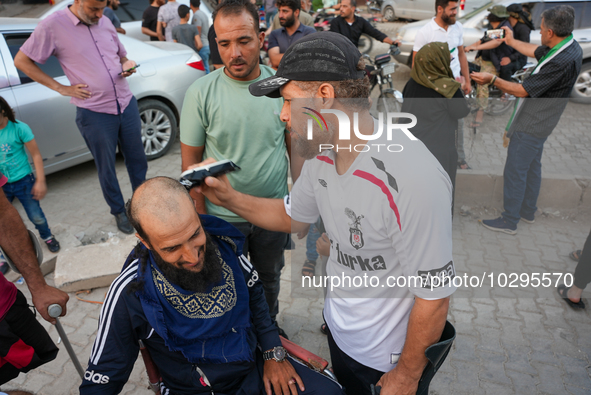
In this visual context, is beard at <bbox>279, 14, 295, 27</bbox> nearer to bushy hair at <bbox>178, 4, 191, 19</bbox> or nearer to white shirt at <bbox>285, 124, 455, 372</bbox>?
bushy hair at <bbox>178, 4, 191, 19</bbox>

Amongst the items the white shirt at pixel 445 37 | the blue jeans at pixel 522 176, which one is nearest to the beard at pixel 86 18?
the white shirt at pixel 445 37

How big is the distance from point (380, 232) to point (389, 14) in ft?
56.1

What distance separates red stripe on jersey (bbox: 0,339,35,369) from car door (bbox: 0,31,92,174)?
317 cm


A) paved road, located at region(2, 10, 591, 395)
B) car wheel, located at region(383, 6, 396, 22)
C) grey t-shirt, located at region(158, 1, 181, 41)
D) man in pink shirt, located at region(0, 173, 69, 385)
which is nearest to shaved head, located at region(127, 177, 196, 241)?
man in pink shirt, located at region(0, 173, 69, 385)

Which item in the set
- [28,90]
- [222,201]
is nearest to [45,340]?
[222,201]

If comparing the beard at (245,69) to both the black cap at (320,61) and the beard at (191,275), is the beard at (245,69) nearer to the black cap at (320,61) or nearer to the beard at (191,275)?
the black cap at (320,61)

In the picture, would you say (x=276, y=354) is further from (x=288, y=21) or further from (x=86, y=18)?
(x=288, y=21)

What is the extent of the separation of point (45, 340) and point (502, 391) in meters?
2.73

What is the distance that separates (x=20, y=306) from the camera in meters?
2.06

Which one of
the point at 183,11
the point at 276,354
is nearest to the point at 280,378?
the point at 276,354

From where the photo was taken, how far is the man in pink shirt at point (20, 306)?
1985mm

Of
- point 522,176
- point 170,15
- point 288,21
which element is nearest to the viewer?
point 522,176

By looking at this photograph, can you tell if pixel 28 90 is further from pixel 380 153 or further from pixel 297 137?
pixel 380 153

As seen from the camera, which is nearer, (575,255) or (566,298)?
(566,298)
